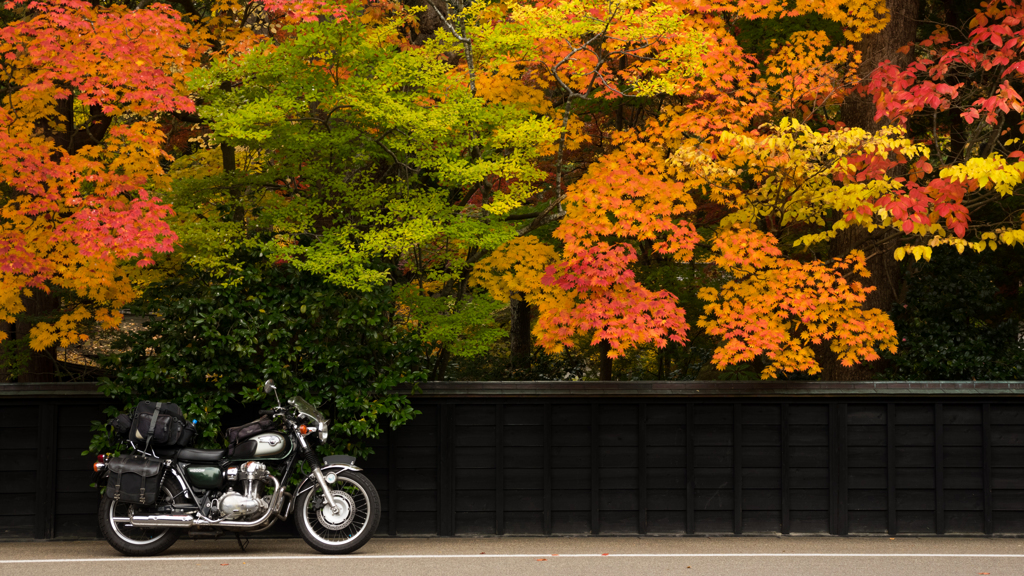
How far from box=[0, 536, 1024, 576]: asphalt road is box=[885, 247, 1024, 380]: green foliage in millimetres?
1733

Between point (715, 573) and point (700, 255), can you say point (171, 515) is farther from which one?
point (700, 255)

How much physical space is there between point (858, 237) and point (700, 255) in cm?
234

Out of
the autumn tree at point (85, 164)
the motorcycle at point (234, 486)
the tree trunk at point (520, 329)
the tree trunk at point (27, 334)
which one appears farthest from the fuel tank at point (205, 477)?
the tree trunk at point (520, 329)

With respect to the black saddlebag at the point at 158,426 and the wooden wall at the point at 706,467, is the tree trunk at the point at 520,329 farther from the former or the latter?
the black saddlebag at the point at 158,426

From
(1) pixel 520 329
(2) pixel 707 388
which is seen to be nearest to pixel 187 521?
(2) pixel 707 388

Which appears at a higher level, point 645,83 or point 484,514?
point 645,83

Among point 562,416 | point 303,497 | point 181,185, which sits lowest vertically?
point 303,497

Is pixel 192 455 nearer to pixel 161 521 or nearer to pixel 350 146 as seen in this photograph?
pixel 161 521

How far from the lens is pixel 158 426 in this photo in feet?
23.0

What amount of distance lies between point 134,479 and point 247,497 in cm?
92

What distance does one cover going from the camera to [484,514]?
8180 millimetres

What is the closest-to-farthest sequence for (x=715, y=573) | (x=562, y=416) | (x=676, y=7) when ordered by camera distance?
(x=715, y=573) < (x=562, y=416) < (x=676, y=7)

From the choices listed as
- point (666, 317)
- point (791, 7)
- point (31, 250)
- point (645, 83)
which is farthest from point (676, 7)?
point (31, 250)

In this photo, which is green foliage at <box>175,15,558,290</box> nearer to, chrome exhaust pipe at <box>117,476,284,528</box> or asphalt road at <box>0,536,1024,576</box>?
chrome exhaust pipe at <box>117,476,284,528</box>
